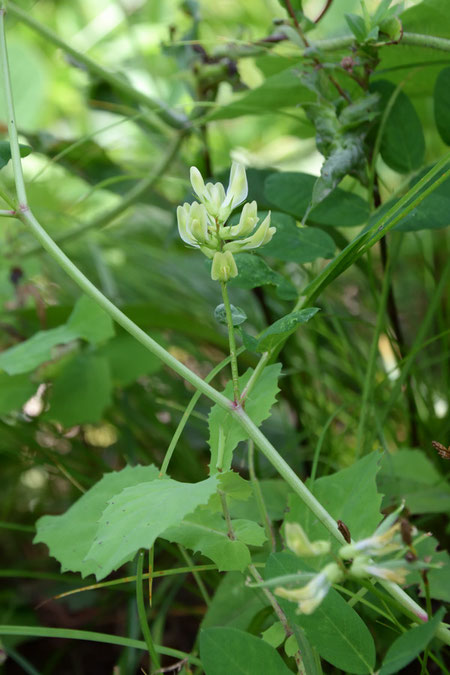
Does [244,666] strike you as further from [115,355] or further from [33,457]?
[115,355]

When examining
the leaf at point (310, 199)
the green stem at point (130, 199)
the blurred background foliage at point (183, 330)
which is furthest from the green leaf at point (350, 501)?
the green stem at point (130, 199)

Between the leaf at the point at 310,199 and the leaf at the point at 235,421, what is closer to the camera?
the leaf at the point at 235,421

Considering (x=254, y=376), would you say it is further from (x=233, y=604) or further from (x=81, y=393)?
(x=81, y=393)

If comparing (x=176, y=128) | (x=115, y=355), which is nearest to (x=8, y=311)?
(x=115, y=355)

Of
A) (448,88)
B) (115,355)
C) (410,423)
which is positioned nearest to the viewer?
(448,88)

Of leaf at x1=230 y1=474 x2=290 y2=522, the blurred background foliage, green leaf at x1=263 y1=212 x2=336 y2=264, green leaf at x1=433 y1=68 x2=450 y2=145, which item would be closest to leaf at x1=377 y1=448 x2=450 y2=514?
the blurred background foliage

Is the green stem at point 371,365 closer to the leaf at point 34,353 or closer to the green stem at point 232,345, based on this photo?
the green stem at point 232,345
